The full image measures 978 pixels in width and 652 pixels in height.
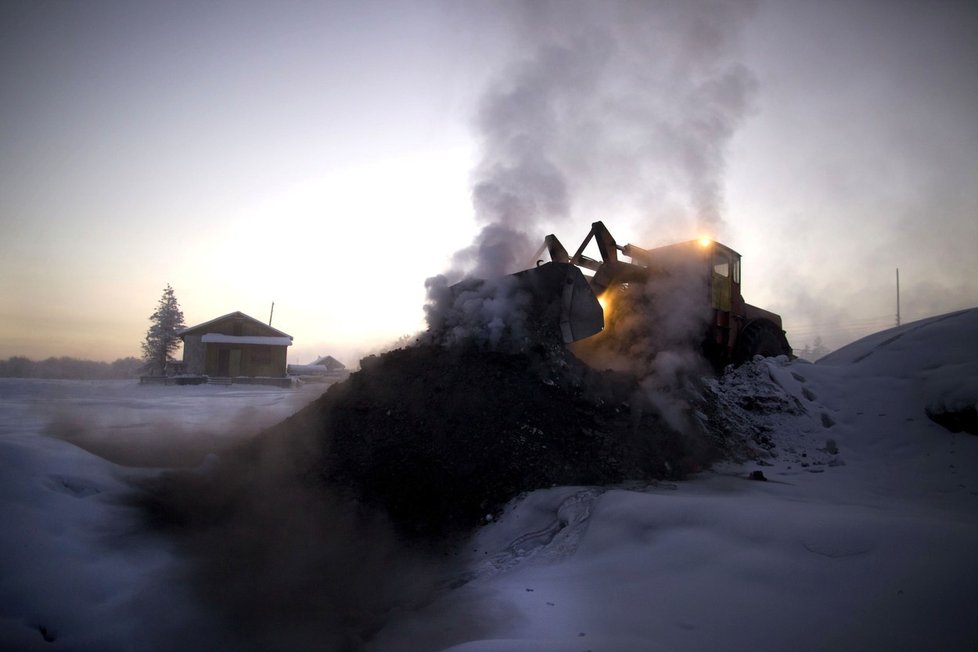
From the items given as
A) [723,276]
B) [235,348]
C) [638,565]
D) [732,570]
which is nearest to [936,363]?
[723,276]

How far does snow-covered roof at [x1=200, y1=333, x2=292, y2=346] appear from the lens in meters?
29.4

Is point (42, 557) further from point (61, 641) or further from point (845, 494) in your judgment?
point (845, 494)

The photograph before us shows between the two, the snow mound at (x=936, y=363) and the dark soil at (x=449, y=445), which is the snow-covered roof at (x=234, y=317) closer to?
the dark soil at (x=449, y=445)

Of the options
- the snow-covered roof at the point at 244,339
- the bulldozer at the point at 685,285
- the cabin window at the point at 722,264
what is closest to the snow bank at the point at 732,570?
the bulldozer at the point at 685,285

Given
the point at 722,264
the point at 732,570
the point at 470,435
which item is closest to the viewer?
the point at 732,570

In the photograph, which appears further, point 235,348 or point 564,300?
point 235,348

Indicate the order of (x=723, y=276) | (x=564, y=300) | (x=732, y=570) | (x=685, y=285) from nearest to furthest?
1. (x=732, y=570)
2. (x=564, y=300)
3. (x=685, y=285)
4. (x=723, y=276)

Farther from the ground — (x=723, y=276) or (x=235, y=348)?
(x=723, y=276)

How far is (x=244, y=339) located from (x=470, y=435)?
27659 millimetres

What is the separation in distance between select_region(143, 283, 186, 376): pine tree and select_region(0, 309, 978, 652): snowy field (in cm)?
3311

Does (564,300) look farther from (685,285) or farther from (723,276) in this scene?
(723,276)

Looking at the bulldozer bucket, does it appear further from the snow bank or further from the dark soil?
the snow bank

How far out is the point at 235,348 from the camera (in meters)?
30.0

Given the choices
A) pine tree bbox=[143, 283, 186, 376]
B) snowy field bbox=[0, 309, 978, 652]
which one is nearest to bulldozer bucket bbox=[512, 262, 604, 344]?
snowy field bbox=[0, 309, 978, 652]
